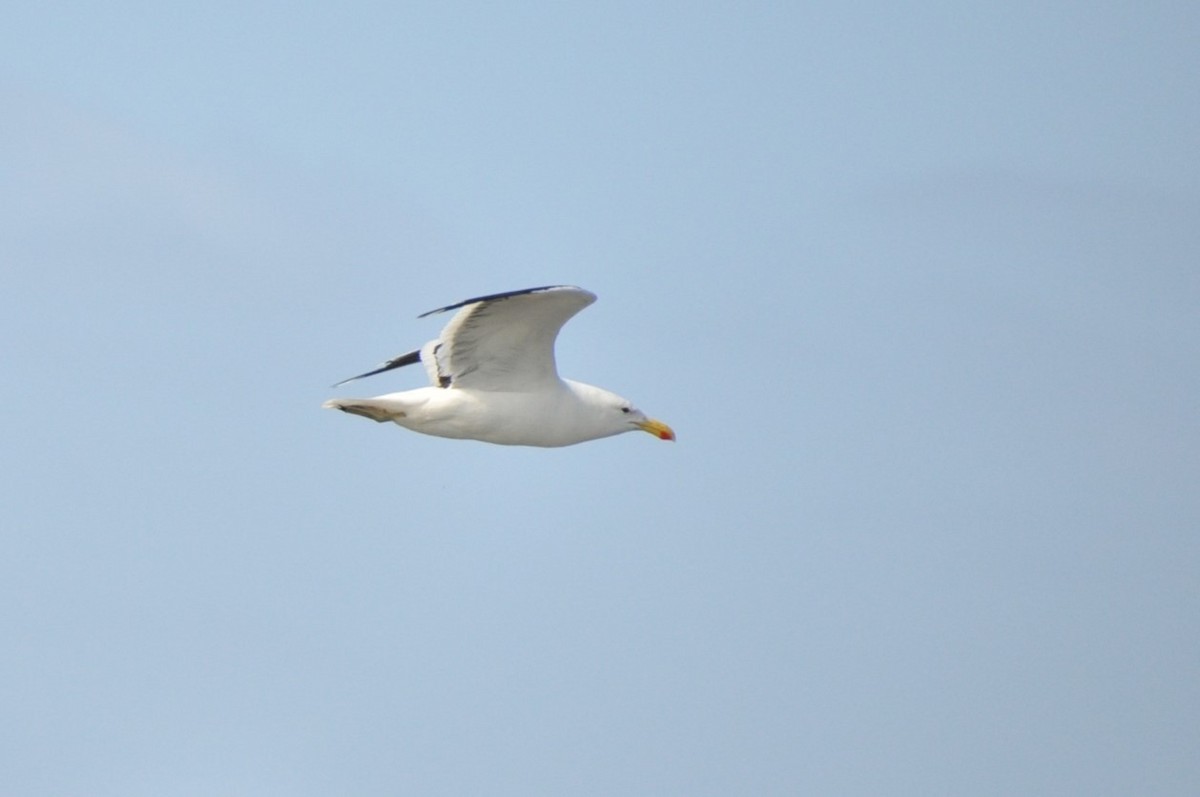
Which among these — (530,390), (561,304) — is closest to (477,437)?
(530,390)

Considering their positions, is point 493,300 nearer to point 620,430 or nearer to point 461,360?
point 461,360

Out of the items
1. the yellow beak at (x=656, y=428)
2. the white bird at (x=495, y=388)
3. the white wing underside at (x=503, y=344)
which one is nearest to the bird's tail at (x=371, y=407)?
the white bird at (x=495, y=388)

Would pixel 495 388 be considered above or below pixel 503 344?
below

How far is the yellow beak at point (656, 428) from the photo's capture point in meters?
19.8

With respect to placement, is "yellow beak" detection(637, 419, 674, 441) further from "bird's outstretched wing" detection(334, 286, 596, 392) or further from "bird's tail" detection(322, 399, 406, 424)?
"bird's tail" detection(322, 399, 406, 424)

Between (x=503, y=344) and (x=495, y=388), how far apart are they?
1.66 feet

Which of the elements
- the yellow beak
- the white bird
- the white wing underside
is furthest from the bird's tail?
the yellow beak

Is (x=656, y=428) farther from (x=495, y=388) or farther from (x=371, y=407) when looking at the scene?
(x=371, y=407)

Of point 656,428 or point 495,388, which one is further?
point 656,428

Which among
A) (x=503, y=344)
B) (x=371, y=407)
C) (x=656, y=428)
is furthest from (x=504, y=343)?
(x=656, y=428)

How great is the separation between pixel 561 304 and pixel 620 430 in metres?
2.77

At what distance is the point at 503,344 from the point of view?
17844mm

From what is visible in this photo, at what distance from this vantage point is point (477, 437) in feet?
59.8

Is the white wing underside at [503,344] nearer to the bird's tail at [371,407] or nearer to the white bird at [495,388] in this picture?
the white bird at [495,388]
